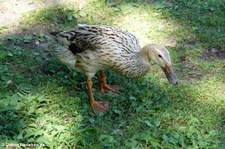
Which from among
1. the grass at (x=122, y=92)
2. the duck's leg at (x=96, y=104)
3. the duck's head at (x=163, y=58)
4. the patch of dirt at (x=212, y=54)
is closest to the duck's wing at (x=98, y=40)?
the duck's head at (x=163, y=58)

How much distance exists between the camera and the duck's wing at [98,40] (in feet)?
15.2

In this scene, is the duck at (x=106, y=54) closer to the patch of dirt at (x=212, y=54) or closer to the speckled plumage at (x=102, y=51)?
the speckled plumage at (x=102, y=51)

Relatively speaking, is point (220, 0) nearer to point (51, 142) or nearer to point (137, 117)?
point (137, 117)

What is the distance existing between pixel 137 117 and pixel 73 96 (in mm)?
821

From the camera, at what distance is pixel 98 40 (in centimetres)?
465

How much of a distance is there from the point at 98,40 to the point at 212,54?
2.05 meters

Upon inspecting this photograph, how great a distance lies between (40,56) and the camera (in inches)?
220

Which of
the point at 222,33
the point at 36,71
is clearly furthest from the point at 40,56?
the point at 222,33

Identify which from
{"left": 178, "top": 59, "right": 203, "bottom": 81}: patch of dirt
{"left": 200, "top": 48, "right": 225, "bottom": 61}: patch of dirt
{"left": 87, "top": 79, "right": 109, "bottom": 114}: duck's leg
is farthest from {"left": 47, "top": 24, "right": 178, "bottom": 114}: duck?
{"left": 200, "top": 48, "right": 225, "bottom": 61}: patch of dirt

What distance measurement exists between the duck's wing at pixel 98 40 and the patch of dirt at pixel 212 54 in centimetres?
145

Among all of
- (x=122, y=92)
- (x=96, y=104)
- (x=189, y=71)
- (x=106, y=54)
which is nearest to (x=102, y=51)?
(x=106, y=54)

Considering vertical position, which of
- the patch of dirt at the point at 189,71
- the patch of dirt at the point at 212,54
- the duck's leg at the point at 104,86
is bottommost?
the patch of dirt at the point at 212,54

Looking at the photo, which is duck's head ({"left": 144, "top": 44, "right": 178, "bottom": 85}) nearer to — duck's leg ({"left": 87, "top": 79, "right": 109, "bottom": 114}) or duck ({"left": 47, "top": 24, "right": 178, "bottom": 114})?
duck ({"left": 47, "top": 24, "right": 178, "bottom": 114})

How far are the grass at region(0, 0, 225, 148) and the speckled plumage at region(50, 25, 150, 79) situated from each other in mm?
396
